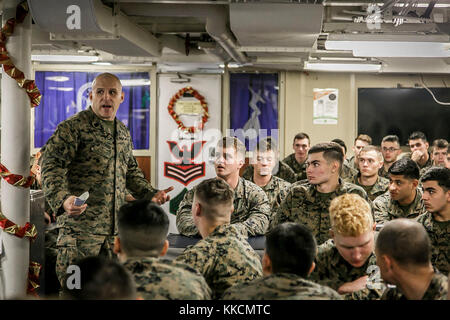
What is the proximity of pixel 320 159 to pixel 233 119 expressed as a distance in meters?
4.94

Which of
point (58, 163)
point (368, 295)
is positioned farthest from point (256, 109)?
point (368, 295)

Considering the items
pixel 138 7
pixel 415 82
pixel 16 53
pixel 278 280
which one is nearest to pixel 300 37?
pixel 138 7

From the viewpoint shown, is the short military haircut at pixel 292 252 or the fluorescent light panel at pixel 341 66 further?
the fluorescent light panel at pixel 341 66

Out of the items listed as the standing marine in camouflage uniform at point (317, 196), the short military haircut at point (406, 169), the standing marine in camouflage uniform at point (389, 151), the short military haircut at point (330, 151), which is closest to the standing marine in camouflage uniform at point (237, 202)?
the standing marine in camouflage uniform at point (317, 196)

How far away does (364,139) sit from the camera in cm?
742

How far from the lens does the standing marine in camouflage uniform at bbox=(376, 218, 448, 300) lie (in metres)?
2.03

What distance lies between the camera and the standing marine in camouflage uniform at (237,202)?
3875 millimetres

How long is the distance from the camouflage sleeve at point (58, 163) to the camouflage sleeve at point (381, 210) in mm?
2348

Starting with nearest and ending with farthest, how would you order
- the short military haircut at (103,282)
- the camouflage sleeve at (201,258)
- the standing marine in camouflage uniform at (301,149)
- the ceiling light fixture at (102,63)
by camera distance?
the short military haircut at (103,282), the camouflage sleeve at (201,258), the standing marine in camouflage uniform at (301,149), the ceiling light fixture at (102,63)

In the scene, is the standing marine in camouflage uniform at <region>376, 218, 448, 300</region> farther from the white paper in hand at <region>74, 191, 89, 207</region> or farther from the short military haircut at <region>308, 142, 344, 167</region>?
the white paper in hand at <region>74, 191, 89, 207</region>

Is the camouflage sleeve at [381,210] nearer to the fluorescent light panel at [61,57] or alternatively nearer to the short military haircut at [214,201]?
the short military haircut at [214,201]

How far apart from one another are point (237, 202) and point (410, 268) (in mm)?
2222

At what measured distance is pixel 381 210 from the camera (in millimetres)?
4367
